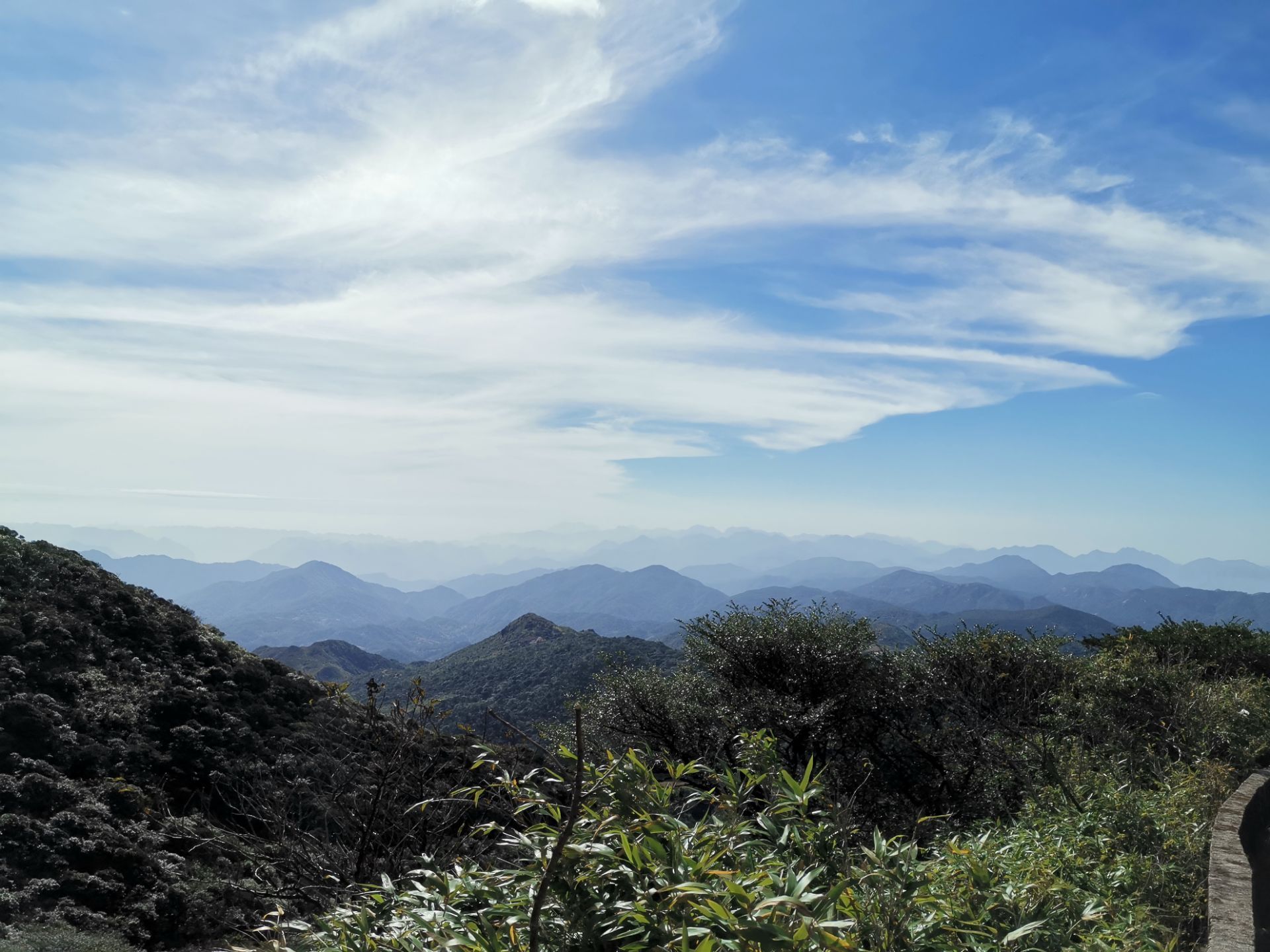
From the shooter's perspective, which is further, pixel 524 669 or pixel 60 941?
pixel 524 669

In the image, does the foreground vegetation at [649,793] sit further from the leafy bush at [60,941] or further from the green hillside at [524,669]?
the green hillside at [524,669]

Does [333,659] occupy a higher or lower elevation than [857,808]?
lower

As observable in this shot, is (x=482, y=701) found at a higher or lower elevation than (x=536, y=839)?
lower

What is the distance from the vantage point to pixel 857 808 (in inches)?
593

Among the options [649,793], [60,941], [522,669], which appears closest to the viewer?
[649,793]

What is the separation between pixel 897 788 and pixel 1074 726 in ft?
18.3

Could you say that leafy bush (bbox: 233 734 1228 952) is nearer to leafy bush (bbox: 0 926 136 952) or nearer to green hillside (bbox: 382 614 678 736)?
leafy bush (bbox: 0 926 136 952)

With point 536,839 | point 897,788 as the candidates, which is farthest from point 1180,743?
point 536,839

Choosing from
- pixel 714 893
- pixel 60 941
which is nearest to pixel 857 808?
pixel 60 941

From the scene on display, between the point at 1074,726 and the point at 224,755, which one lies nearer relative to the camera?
the point at 1074,726

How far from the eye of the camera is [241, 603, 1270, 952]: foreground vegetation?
234 cm

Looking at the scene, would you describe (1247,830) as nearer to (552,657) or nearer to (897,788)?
(897,788)

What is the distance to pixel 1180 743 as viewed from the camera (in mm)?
10594

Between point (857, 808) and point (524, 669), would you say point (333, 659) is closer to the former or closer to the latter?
point (524, 669)
